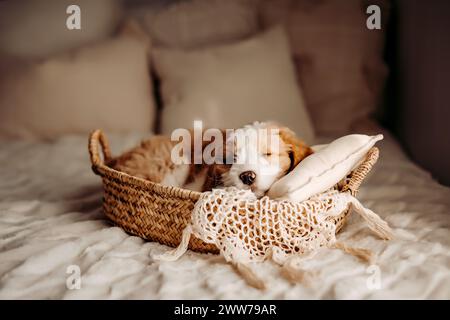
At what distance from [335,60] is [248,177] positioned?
125 cm

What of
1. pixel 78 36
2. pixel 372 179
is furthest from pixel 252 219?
pixel 78 36

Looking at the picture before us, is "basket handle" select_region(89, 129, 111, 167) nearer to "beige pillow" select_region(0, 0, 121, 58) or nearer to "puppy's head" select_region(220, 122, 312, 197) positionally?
"puppy's head" select_region(220, 122, 312, 197)

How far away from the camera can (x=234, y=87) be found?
2.10 metres

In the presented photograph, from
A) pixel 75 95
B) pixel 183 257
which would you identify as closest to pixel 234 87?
pixel 75 95

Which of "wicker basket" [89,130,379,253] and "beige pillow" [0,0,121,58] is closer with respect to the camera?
"wicker basket" [89,130,379,253]

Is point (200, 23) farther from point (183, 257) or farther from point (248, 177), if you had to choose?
point (183, 257)

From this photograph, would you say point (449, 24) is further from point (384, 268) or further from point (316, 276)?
point (316, 276)

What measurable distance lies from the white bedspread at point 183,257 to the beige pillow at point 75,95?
47 cm

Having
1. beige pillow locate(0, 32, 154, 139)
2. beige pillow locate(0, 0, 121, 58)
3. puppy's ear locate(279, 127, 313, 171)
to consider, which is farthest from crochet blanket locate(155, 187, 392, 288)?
beige pillow locate(0, 0, 121, 58)

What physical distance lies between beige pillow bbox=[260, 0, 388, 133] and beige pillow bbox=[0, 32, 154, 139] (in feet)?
2.62

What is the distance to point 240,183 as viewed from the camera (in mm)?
1289

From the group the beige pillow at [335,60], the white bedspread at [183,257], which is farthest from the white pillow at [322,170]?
the beige pillow at [335,60]

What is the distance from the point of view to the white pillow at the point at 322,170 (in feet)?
3.90

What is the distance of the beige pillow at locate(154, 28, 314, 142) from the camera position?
2088mm
